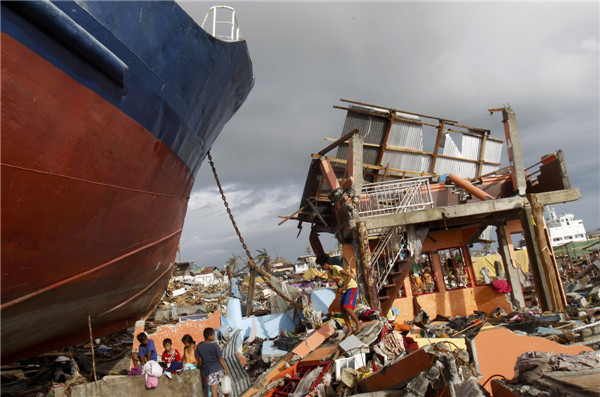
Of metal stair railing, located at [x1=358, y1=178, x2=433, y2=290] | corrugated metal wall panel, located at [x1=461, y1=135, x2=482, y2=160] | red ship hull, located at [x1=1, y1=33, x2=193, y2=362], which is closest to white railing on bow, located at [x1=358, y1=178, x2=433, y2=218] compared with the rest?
metal stair railing, located at [x1=358, y1=178, x2=433, y2=290]

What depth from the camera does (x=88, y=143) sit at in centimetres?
386

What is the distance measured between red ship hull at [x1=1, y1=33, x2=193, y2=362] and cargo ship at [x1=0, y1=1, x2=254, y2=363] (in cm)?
1

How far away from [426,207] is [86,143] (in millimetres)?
9535

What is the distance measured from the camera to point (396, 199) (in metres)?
11.0

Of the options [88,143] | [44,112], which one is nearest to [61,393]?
[88,143]

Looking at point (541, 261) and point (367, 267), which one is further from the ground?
point (367, 267)

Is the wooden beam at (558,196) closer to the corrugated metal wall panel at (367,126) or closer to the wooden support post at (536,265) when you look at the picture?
the wooden support post at (536,265)

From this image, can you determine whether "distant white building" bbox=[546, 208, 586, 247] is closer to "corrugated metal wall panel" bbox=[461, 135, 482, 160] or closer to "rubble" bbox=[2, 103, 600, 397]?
"rubble" bbox=[2, 103, 600, 397]

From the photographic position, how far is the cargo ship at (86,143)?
3324mm

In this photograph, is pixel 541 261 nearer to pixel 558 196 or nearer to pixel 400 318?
pixel 558 196

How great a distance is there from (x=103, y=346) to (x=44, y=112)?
7375 millimetres

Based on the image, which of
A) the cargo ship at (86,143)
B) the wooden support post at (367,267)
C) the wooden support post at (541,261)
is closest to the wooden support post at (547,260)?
the wooden support post at (541,261)

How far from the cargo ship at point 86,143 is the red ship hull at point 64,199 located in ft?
0.04

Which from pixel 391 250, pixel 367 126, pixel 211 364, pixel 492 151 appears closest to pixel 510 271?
pixel 391 250
